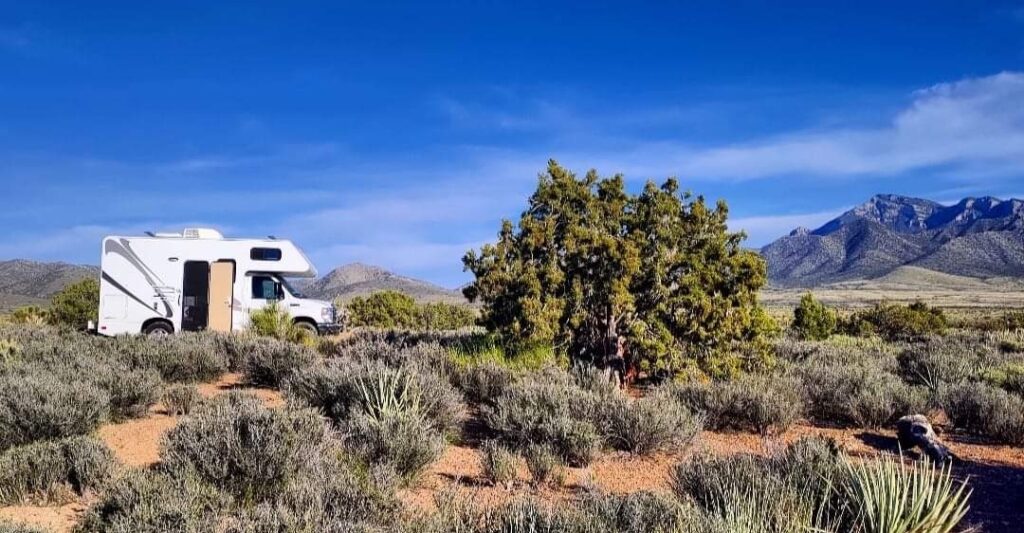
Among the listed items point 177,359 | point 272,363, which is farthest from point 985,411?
point 177,359

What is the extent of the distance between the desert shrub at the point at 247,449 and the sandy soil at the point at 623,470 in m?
0.69

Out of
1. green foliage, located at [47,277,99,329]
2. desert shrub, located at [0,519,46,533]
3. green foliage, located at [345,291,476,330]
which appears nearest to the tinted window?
green foliage, located at [47,277,99,329]

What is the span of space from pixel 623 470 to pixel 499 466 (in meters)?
1.24

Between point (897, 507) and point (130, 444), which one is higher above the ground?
point (897, 507)

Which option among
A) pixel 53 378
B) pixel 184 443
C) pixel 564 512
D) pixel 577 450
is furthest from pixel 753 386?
pixel 53 378

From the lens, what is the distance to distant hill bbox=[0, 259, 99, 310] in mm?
58266

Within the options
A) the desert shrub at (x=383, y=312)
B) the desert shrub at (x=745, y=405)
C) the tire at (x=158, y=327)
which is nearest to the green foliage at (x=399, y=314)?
the desert shrub at (x=383, y=312)

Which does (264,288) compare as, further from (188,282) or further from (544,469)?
(544,469)

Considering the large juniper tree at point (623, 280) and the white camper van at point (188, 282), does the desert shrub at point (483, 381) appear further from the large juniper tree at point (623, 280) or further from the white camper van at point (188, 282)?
the white camper van at point (188, 282)

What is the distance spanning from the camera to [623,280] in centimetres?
931

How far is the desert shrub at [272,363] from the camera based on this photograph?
9.96 meters

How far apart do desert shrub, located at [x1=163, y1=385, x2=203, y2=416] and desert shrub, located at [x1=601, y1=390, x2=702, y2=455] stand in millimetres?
4584

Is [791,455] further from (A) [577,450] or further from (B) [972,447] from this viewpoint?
(B) [972,447]

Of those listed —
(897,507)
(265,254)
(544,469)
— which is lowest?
(544,469)
